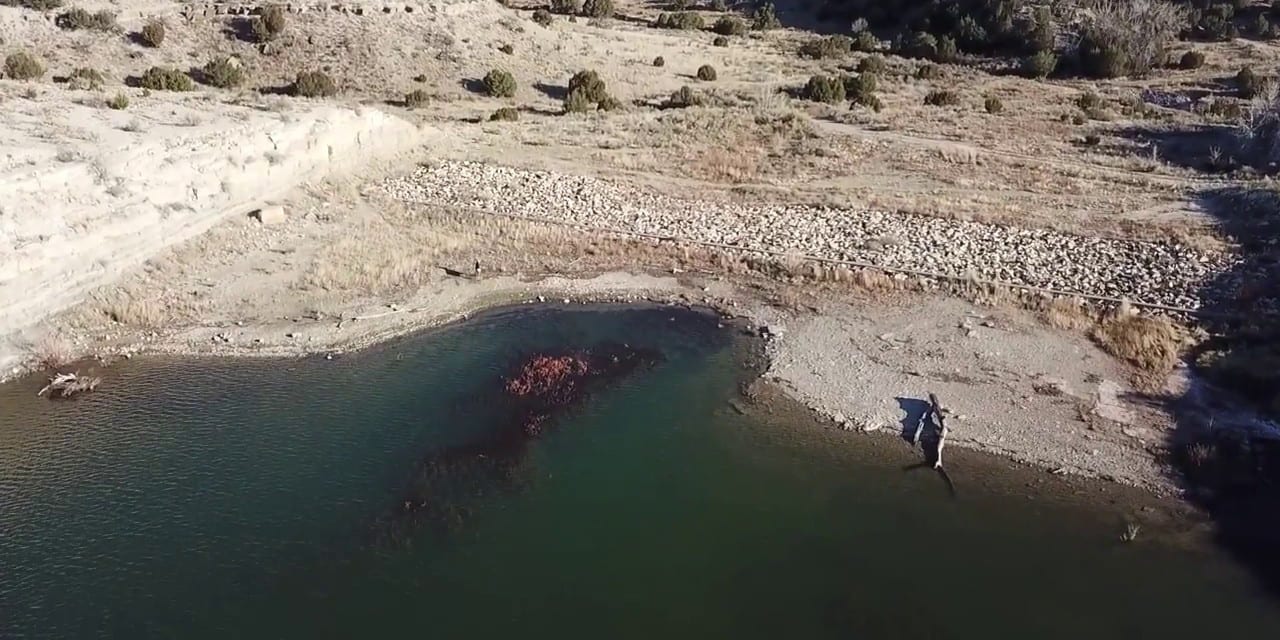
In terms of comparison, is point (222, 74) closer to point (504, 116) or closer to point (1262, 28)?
point (504, 116)

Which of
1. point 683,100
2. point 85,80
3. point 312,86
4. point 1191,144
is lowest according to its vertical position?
point 85,80

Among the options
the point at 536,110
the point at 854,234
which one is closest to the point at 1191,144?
the point at 854,234

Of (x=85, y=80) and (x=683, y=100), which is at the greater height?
(x=683, y=100)

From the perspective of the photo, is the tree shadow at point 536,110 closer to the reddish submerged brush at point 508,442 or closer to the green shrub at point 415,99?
the green shrub at point 415,99

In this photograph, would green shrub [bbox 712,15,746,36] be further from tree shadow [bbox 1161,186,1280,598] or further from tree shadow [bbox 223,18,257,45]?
tree shadow [bbox 1161,186,1280,598]

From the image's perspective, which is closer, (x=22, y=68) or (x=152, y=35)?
(x=22, y=68)

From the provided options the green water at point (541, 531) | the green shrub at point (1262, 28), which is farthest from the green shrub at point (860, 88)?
the green water at point (541, 531)

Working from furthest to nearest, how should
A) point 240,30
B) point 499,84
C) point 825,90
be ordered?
1. point 825,90
2. point 240,30
3. point 499,84

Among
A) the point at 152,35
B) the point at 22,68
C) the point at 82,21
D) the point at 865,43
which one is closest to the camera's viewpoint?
the point at 22,68
